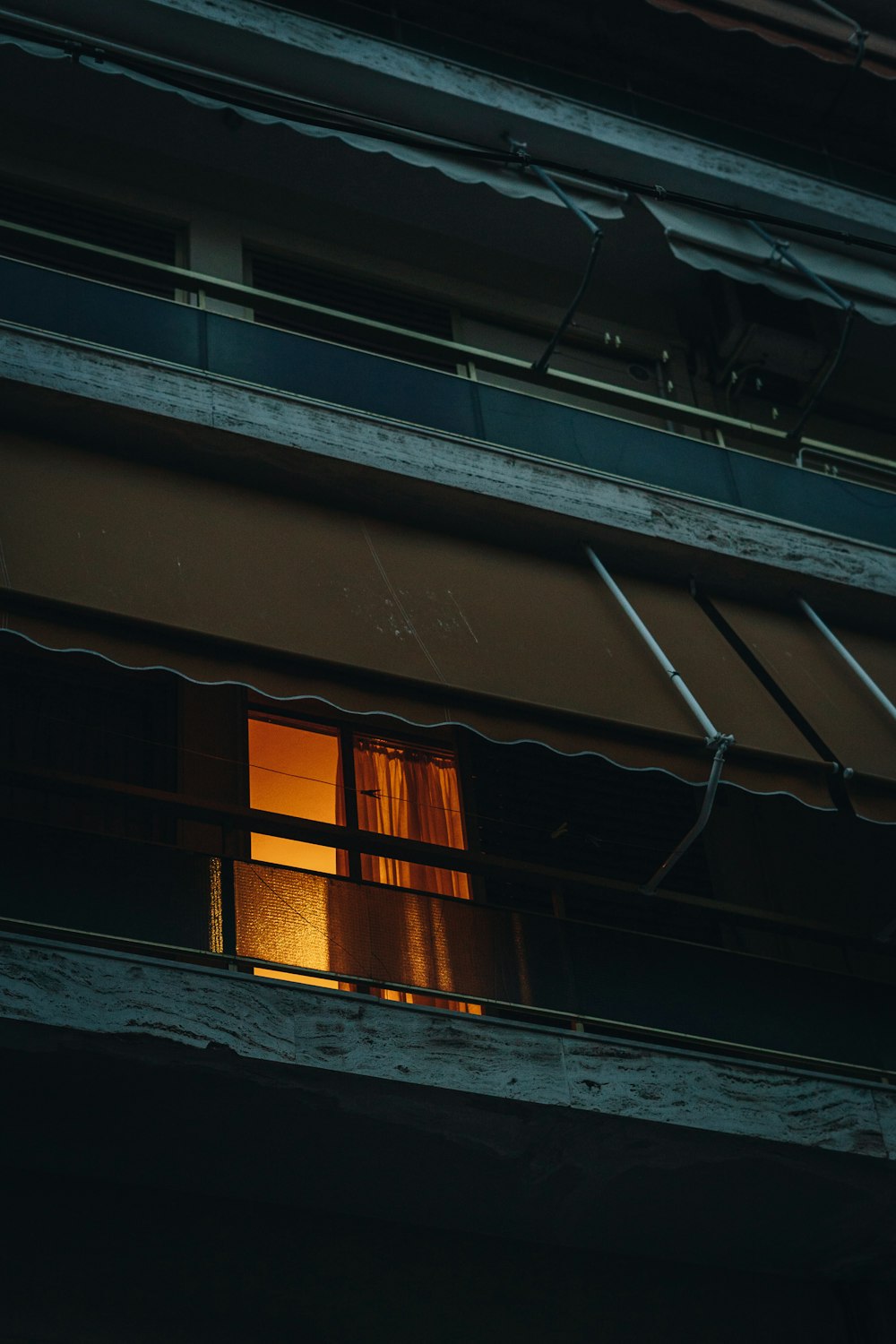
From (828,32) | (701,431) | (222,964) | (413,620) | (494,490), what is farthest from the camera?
(828,32)

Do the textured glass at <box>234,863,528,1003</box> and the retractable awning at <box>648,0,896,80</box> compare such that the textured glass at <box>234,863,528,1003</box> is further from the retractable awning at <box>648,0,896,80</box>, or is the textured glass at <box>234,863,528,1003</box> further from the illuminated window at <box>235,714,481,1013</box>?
the retractable awning at <box>648,0,896,80</box>

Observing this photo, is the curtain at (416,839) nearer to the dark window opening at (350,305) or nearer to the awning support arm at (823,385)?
the dark window opening at (350,305)

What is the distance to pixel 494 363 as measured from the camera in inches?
388

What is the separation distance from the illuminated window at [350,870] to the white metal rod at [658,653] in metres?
1.36

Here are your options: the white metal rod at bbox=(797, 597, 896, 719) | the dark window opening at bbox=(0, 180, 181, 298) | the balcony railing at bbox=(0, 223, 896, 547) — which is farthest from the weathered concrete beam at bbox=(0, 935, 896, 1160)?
the dark window opening at bbox=(0, 180, 181, 298)

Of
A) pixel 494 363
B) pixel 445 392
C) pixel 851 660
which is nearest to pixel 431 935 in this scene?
pixel 851 660

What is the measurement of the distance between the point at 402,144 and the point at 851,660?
15.8ft

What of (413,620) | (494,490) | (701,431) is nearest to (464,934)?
(413,620)

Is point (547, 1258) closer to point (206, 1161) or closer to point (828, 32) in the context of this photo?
point (206, 1161)

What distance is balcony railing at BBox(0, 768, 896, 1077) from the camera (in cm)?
652

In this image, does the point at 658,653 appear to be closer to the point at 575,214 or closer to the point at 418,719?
the point at 418,719

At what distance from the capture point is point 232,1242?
6863 millimetres

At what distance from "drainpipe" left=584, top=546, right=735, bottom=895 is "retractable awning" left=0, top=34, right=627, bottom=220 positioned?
9.99 ft

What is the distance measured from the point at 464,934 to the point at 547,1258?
5.80 feet
